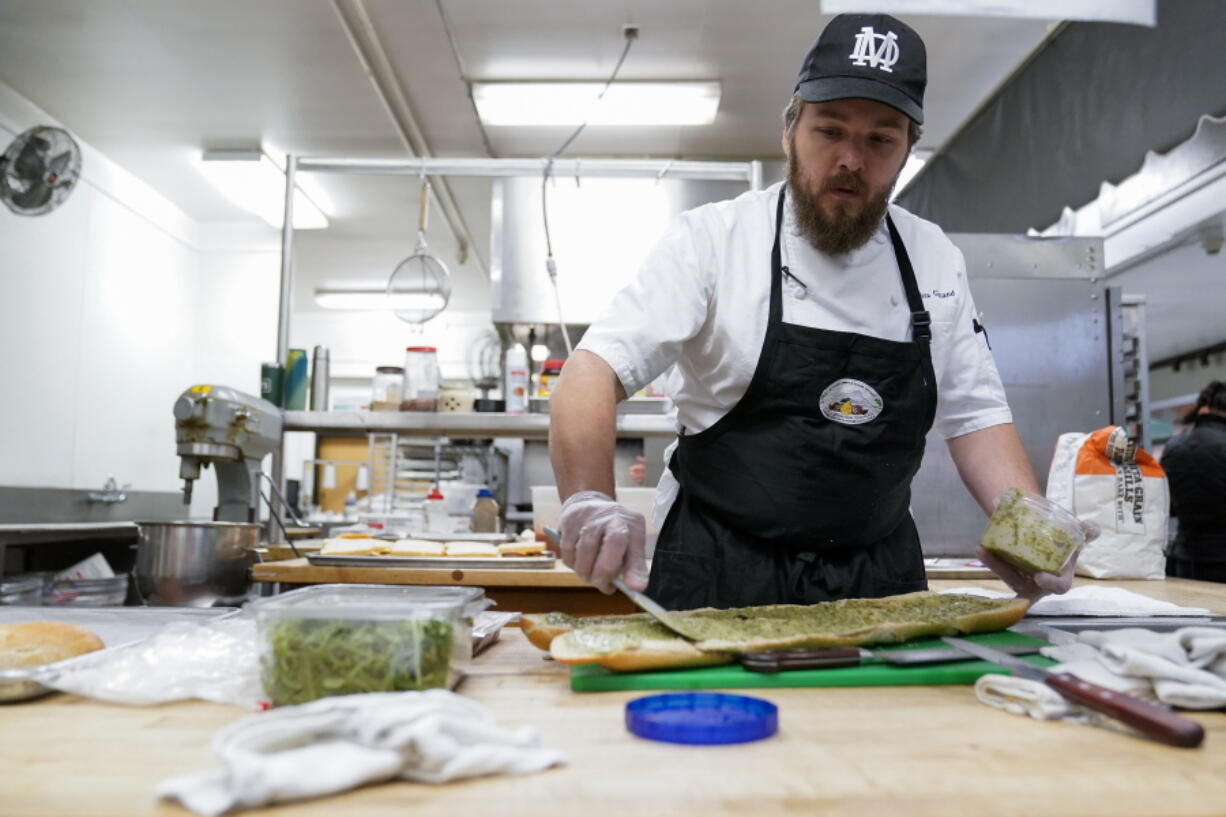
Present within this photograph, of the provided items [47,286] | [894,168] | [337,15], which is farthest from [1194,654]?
[47,286]

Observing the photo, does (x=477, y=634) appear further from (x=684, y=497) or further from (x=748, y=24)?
(x=748, y=24)

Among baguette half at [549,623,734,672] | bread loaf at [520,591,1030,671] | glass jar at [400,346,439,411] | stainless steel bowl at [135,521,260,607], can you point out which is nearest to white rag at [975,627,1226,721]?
bread loaf at [520,591,1030,671]

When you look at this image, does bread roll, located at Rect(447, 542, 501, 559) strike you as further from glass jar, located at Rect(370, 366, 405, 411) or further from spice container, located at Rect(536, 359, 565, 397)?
spice container, located at Rect(536, 359, 565, 397)

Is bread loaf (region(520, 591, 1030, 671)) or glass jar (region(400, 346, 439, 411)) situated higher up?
glass jar (region(400, 346, 439, 411))

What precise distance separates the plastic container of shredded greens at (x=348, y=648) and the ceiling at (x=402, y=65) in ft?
13.2

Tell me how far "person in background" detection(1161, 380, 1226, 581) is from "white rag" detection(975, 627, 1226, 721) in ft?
11.5

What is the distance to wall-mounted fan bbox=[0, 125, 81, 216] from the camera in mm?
3562

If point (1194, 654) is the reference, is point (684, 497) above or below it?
above

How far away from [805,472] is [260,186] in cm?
599

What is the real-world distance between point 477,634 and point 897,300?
1.05 m


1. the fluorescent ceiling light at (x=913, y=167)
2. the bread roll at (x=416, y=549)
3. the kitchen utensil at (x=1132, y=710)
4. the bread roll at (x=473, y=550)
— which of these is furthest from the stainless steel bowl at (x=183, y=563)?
the fluorescent ceiling light at (x=913, y=167)

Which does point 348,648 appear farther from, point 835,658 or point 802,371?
point 802,371

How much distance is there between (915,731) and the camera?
828mm

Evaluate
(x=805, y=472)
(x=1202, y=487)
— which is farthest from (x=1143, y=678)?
(x=1202, y=487)
